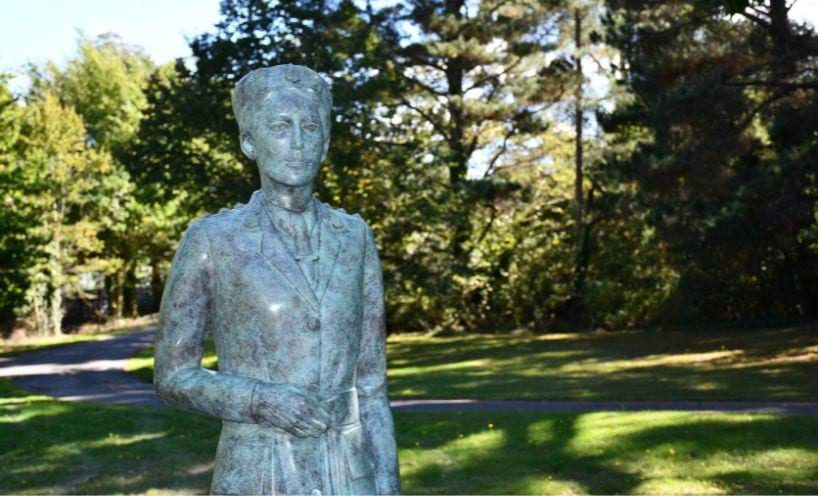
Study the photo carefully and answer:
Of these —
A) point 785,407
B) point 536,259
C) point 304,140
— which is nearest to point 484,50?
point 536,259

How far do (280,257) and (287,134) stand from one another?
0.45 meters

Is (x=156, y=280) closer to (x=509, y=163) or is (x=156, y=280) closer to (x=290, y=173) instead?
(x=509, y=163)

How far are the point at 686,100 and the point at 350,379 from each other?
23.1 metres

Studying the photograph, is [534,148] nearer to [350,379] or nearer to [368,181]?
[368,181]

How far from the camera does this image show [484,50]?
117ft

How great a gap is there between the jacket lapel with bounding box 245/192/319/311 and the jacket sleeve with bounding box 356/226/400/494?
33 cm

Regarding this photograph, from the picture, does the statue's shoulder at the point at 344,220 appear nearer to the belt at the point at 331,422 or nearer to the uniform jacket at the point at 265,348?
the uniform jacket at the point at 265,348

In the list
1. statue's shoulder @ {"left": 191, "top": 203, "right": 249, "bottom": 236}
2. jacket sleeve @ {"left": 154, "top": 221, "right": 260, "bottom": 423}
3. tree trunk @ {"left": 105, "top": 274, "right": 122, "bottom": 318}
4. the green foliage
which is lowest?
jacket sleeve @ {"left": 154, "top": 221, "right": 260, "bottom": 423}

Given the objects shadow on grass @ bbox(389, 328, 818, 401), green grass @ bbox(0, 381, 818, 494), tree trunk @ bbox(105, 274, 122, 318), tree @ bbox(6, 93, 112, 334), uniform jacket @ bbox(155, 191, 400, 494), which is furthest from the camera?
tree trunk @ bbox(105, 274, 122, 318)

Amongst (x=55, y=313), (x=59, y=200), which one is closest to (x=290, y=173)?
(x=59, y=200)

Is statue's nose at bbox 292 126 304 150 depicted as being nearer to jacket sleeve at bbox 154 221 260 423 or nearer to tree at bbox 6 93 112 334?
jacket sleeve at bbox 154 221 260 423

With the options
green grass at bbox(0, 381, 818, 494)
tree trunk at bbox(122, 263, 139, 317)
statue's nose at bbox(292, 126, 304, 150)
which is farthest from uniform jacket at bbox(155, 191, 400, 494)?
tree trunk at bbox(122, 263, 139, 317)

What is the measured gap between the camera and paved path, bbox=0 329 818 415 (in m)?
17.3

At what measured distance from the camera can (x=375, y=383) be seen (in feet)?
12.5
